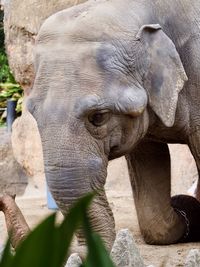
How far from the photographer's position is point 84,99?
392 centimetres

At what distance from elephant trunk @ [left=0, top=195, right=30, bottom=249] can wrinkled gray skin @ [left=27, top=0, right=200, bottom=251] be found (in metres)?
0.21

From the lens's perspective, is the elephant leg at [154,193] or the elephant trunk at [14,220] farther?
the elephant leg at [154,193]

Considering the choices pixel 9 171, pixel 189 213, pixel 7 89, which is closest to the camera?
pixel 189 213

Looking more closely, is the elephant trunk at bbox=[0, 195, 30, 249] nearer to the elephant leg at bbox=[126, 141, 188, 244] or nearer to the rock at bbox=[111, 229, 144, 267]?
the rock at bbox=[111, 229, 144, 267]

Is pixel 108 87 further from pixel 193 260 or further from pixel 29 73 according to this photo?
pixel 29 73

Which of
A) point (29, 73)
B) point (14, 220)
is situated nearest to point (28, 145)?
point (29, 73)

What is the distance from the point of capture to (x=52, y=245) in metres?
0.64

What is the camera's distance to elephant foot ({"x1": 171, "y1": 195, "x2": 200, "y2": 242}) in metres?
5.15

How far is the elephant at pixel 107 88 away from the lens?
12.7ft

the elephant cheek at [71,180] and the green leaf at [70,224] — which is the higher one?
the green leaf at [70,224]

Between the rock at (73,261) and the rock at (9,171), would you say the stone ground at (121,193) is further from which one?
the rock at (73,261)

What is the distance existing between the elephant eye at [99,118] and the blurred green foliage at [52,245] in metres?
3.32

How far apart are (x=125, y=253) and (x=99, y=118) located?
1.03 metres

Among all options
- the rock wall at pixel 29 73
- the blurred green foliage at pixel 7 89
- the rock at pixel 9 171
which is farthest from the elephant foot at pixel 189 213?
the blurred green foliage at pixel 7 89
